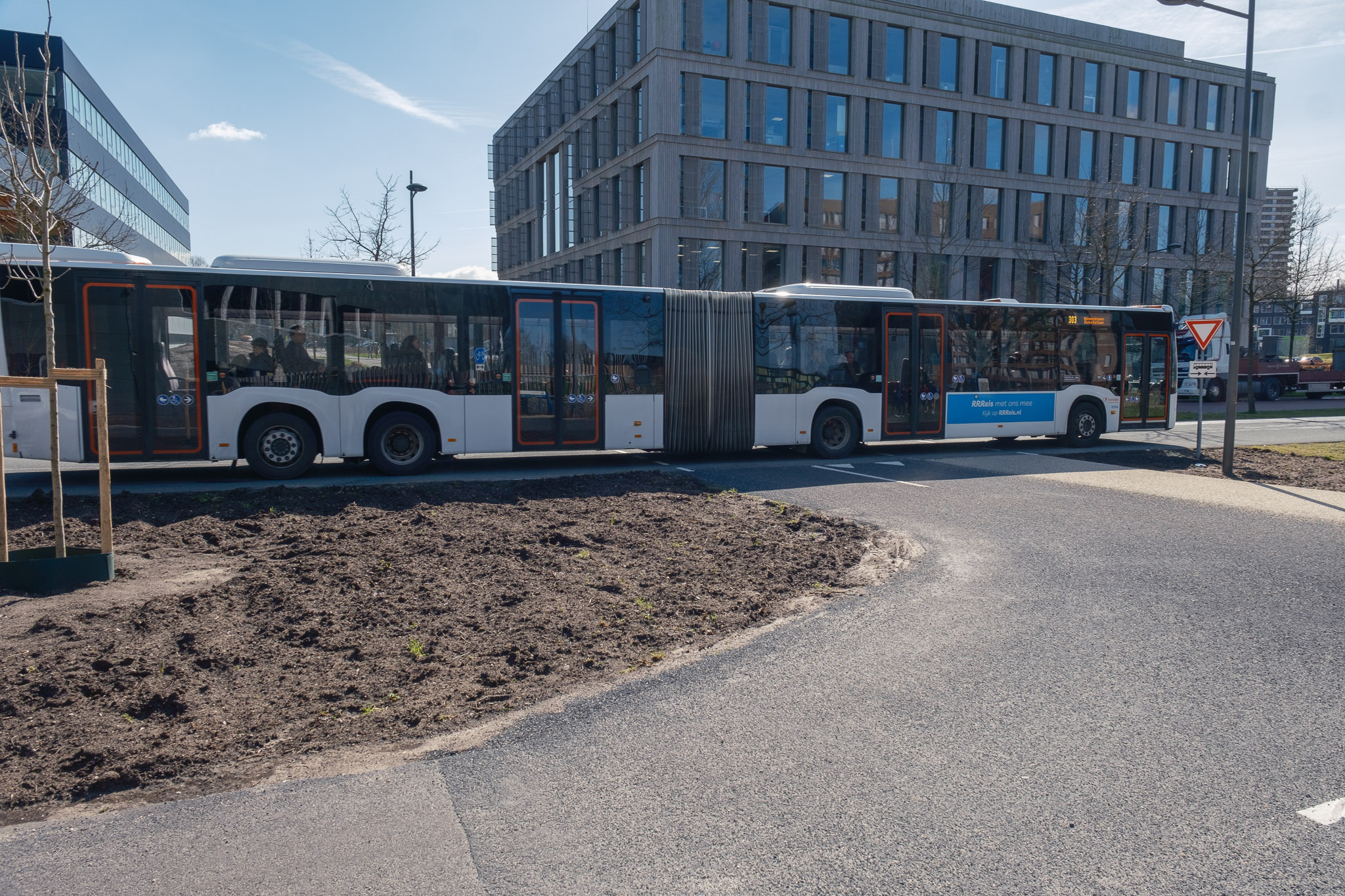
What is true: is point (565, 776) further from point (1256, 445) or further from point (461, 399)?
point (1256, 445)

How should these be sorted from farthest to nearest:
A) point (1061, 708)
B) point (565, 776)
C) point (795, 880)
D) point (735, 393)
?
1. point (735, 393)
2. point (1061, 708)
3. point (565, 776)
4. point (795, 880)

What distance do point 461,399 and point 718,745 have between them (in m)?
10.7

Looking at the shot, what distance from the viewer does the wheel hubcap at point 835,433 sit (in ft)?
54.7

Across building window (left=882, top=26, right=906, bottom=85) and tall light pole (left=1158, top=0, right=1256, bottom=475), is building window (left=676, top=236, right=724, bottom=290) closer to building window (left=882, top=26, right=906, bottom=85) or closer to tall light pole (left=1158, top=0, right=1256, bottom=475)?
building window (left=882, top=26, right=906, bottom=85)

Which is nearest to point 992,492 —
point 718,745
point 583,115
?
point 718,745

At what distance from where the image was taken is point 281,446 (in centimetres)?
1315

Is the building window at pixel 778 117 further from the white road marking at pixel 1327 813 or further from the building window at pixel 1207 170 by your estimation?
the white road marking at pixel 1327 813

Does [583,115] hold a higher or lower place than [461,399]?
higher

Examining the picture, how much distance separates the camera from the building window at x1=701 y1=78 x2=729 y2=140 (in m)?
42.1

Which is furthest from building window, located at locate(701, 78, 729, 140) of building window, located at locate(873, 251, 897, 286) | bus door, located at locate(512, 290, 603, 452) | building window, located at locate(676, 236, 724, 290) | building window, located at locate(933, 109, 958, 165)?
bus door, located at locate(512, 290, 603, 452)

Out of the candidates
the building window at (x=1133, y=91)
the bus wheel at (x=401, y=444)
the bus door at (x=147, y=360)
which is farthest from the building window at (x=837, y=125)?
the bus door at (x=147, y=360)

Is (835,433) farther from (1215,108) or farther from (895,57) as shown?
(1215,108)

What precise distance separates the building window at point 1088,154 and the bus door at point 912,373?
132ft

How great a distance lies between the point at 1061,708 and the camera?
4.59 m
